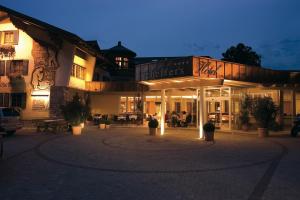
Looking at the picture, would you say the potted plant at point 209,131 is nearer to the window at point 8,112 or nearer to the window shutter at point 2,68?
the window at point 8,112

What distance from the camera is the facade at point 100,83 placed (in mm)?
18719

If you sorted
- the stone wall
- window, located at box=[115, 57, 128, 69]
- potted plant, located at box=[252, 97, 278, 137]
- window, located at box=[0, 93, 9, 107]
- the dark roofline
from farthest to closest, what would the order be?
window, located at box=[115, 57, 128, 69], window, located at box=[0, 93, 9, 107], the stone wall, the dark roofline, potted plant, located at box=[252, 97, 278, 137]

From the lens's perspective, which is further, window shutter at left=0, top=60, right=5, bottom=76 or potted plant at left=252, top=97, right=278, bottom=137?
window shutter at left=0, top=60, right=5, bottom=76

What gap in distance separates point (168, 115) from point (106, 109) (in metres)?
8.73

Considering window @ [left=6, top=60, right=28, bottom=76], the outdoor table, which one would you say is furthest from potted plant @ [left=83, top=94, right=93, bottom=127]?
window @ [left=6, top=60, right=28, bottom=76]

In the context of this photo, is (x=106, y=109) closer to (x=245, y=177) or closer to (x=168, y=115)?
(x=168, y=115)

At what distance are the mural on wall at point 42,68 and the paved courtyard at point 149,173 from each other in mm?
13473

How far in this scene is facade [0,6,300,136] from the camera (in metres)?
18.7

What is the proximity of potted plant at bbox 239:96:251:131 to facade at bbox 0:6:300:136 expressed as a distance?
0.75 meters

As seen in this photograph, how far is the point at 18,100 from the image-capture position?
82.8 ft

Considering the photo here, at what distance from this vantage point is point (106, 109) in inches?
1256

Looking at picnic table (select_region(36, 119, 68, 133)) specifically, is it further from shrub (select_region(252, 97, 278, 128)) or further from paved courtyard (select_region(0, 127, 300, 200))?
shrub (select_region(252, 97, 278, 128))

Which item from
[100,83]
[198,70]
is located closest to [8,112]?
[198,70]

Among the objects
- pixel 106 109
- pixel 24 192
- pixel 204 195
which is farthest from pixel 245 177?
pixel 106 109
